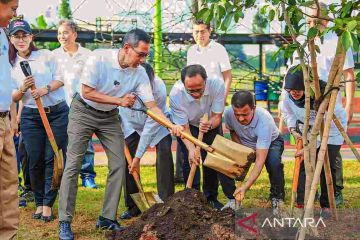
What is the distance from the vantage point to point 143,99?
6.23m

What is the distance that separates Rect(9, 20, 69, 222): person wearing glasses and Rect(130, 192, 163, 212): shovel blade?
2.51ft

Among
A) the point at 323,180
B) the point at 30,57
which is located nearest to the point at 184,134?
the point at 323,180

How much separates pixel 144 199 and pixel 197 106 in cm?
101

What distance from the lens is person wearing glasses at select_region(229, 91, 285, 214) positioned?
21.3 ft

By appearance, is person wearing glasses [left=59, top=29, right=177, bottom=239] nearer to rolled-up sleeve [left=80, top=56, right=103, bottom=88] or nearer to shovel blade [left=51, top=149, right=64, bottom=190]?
rolled-up sleeve [left=80, top=56, right=103, bottom=88]

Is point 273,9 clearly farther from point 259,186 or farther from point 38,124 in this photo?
point 259,186

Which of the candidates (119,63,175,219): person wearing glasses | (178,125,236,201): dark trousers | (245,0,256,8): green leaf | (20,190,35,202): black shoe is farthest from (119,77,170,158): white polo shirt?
(245,0,256,8): green leaf

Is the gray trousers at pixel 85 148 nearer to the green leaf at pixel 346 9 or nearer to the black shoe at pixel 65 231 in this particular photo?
the black shoe at pixel 65 231

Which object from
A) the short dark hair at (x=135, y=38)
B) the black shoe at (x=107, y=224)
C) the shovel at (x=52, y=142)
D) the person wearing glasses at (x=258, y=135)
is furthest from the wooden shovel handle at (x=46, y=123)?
the person wearing glasses at (x=258, y=135)

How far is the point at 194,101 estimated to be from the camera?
6895 mm

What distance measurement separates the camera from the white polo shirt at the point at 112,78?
19.9 feet

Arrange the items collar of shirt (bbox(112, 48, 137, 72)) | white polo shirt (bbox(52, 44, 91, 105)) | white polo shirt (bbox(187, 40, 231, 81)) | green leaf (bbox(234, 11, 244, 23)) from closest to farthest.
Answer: green leaf (bbox(234, 11, 244, 23)) → collar of shirt (bbox(112, 48, 137, 72)) → white polo shirt (bbox(52, 44, 91, 105)) → white polo shirt (bbox(187, 40, 231, 81))

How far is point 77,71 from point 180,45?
223 inches

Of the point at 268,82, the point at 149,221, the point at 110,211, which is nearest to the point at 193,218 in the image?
the point at 149,221
